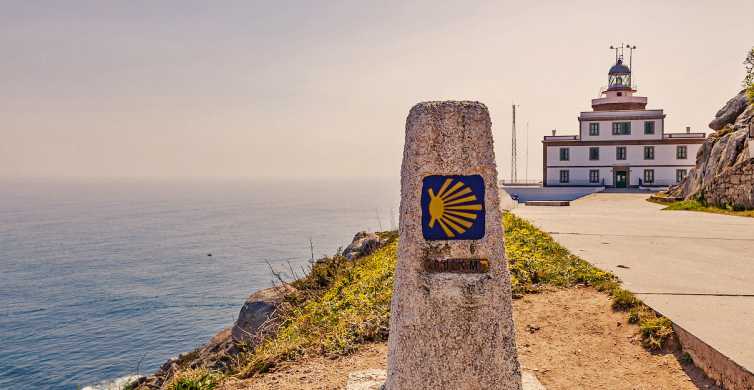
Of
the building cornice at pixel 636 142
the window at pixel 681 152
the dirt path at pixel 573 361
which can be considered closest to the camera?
the dirt path at pixel 573 361

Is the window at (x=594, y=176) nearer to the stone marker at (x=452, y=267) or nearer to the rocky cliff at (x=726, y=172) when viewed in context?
the rocky cliff at (x=726, y=172)

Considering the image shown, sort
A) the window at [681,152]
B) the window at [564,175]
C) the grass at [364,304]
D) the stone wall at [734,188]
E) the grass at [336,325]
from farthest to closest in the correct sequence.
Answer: the window at [564,175] < the window at [681,152] < the stone wall at [734,188] < the grass at [336,325] < the grass at [364,304]

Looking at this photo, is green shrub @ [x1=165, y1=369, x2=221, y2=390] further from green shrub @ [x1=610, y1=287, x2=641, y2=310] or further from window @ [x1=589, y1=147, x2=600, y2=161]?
window @ [x1=589, y1=147, x2=600, y2=161]

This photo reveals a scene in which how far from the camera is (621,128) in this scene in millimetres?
46938

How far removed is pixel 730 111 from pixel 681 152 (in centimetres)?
1351

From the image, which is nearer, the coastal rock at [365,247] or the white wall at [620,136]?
the coastal rock at [365,247]

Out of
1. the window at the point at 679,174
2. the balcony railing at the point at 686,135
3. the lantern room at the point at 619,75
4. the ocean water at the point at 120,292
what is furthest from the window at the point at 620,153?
the ocean water at the point at 120,292

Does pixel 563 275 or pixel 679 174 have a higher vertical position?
pixel 679 174

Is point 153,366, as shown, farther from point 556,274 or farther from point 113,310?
point 556,274

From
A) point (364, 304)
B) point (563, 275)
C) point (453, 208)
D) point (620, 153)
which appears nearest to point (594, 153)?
point (620, 153)

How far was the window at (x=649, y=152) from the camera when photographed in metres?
46.3

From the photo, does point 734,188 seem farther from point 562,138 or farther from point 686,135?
point 686,135

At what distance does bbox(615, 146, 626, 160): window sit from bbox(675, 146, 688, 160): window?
4574 mm

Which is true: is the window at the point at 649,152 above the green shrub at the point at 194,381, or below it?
above
